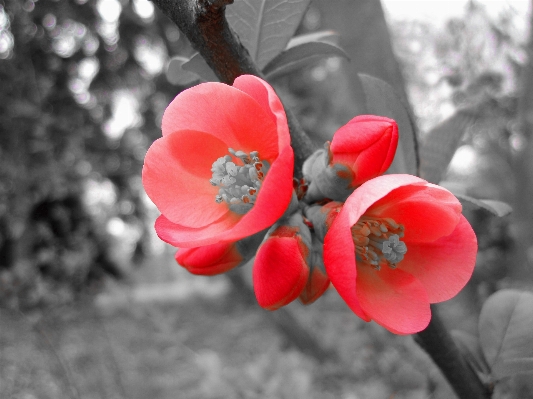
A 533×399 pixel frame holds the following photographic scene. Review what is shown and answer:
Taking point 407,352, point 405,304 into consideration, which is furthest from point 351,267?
point 407,352

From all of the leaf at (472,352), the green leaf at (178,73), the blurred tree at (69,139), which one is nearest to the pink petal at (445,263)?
the leaf at (472,352)

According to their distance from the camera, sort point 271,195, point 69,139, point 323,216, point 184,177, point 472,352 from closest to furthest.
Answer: point 271,195 < point 323,216 < point 184,177 < point 472,352 < point 69,139

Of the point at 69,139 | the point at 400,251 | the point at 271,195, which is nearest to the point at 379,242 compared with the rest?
the point at 400,251

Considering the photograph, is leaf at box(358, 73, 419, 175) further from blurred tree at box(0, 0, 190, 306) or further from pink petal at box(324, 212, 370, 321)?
blurred tree at box(0, 0, 190, 306)

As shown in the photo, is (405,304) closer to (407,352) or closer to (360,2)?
(360,2)

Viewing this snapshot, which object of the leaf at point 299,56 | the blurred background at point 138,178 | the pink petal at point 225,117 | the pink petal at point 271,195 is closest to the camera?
the pink petal at point 271,195

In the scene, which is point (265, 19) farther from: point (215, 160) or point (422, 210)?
point (422, 210)

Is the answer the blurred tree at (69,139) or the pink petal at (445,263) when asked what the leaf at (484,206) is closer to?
the pink petal at (445,263)
